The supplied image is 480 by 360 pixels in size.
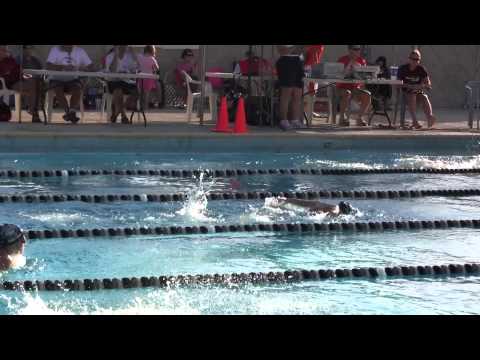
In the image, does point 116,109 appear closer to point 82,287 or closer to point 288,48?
point 288,48

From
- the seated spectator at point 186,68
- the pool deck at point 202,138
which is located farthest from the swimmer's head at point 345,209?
the seated spectator at point 186,68

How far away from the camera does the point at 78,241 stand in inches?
265

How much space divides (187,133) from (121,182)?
2514 mm

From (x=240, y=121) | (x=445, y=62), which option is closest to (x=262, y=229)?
(x=240, y=121)

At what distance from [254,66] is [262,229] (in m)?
6.83

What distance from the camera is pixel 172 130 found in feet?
40.0

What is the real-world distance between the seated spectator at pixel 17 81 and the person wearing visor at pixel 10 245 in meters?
6.68

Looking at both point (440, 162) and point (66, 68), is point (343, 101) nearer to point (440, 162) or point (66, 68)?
point (440, 162)

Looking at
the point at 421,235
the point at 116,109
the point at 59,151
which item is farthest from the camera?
the point at 116,109

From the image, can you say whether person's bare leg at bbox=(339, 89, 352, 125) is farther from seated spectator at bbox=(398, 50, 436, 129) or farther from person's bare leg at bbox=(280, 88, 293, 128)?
person's bare leg at bbox=(280, 88, 293, 128)

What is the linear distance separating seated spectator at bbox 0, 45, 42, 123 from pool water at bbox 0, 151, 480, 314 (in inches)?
75.7

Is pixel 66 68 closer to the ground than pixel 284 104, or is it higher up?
higher up
